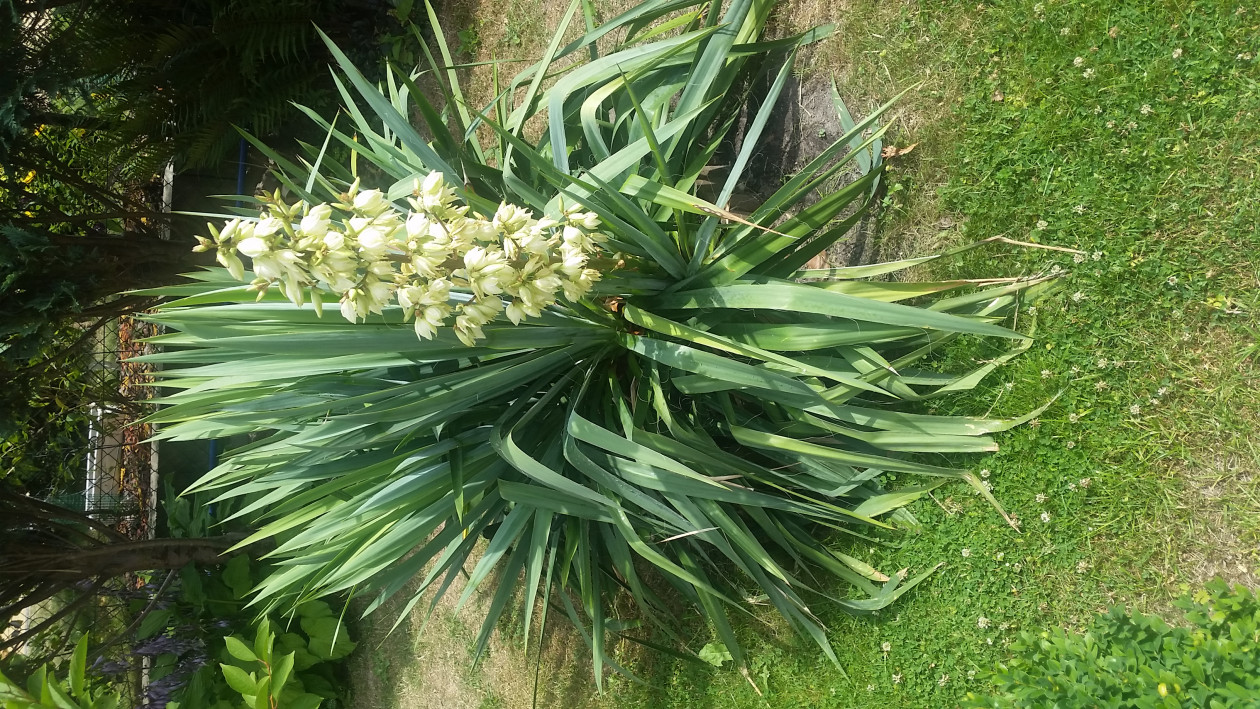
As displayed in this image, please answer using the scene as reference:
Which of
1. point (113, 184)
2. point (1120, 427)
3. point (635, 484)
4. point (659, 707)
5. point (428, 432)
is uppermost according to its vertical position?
point (113, 184)

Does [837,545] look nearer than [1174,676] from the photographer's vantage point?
No

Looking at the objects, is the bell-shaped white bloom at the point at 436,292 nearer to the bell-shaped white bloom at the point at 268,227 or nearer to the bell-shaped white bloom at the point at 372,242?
the bell-shaped white bloom at the point at 372,242

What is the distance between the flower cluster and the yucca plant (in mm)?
298

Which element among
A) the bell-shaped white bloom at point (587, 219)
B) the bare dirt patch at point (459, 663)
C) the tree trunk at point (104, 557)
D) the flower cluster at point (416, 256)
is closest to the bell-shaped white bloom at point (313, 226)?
the flower cluster at point (416, 256)

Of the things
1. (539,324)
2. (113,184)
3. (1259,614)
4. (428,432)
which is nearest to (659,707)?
(428,432)

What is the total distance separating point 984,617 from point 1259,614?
29.4 inches

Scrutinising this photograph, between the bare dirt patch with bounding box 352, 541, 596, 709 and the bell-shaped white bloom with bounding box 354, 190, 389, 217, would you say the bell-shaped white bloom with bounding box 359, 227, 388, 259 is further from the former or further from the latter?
the bare dirt patch with bounding box 352, 541, 596, 709

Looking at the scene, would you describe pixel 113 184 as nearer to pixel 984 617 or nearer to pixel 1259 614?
pixel 984 617

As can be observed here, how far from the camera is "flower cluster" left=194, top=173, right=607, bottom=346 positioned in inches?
52.1

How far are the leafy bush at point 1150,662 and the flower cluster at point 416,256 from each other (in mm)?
1376

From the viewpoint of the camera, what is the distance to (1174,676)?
1489 mm

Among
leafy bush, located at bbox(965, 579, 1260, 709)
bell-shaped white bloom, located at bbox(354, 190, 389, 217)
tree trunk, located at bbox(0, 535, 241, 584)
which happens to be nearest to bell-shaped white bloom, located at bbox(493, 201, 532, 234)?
bell-shaped white bloom, located at bbox(354, 190, 389, 217)

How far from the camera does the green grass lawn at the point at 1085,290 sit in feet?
6.22

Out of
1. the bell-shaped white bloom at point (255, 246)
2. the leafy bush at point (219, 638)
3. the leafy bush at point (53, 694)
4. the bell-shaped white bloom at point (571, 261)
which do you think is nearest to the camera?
the bell-shaped white bloom at point (255, 246)
